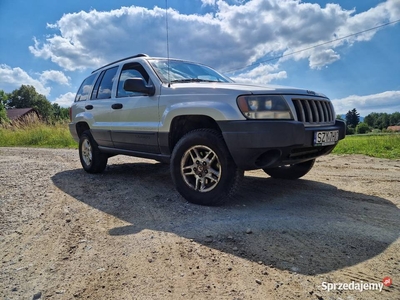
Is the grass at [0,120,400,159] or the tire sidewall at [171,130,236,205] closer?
the tire sidewall at [171,130,236,205]

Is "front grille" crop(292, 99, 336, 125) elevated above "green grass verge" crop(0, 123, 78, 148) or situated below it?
above

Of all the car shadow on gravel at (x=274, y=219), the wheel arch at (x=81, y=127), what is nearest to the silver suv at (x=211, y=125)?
the car shadow on gravel at (x=274, y=219)

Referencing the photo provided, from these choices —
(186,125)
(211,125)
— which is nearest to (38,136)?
(186,125)

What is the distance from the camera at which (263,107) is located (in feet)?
8.99

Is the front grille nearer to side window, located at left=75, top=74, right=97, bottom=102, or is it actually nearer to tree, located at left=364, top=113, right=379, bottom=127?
side window, located at left=75, top=74, right=97, bottom=102

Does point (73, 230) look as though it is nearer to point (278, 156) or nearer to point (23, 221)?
point (23, 221)

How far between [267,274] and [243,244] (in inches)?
15.7

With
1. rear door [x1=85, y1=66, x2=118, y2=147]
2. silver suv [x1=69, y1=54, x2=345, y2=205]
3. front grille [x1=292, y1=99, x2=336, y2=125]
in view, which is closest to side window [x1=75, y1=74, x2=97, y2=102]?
rear door [x1=85, y1=66, x2=118, y2=147]

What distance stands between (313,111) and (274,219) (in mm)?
1311

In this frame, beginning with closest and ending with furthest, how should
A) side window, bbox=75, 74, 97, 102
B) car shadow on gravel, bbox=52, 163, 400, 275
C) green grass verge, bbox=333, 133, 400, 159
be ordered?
car shadow on gravel, bbox=52, 163, 400, 275 → side window, bbox=75, 74, 97, 102 → green grass verge, bbox=333, 133, 400, 159

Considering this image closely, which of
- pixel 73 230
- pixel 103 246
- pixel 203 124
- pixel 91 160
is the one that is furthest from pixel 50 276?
pixel 91 160

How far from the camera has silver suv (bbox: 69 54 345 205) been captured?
2.74m

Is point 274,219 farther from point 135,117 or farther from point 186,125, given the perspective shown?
point 135,117

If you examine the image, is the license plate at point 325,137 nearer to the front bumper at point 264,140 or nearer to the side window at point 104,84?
the front bumper at point 264,140
